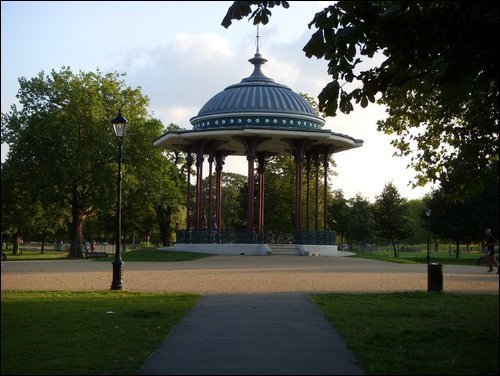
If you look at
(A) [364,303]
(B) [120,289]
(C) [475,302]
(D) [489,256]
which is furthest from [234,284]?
(D) [489,256]

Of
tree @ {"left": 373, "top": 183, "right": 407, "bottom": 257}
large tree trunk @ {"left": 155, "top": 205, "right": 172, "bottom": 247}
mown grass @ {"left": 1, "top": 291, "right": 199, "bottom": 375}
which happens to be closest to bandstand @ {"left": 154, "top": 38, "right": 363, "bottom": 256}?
large tree trunk @ {"left": 155, "top": 205, "right": 172, "bottom": 247}

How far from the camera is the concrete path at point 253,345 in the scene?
7.37m

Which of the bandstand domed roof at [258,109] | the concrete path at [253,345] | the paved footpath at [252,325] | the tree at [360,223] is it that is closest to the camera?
the concrete path at [253,345]

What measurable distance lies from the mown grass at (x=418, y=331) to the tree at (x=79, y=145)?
115 feet

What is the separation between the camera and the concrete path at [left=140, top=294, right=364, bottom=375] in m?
7.37

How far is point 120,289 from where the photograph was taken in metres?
17.6

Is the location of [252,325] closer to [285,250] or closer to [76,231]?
[285,250]

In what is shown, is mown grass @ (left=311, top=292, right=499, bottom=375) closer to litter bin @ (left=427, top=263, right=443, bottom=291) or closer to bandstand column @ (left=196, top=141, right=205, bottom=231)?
litter bin @ (left=427, top=263, right=443, bottom=291)

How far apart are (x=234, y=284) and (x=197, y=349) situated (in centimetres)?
1124

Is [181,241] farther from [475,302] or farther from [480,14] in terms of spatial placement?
[480,14]

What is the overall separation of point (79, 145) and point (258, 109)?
13612 millimetres

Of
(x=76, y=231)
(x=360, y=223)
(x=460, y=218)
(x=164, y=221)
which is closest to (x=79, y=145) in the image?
(x=76, y=231)

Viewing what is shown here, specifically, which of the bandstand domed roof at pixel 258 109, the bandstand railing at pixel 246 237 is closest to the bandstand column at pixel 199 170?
the bandstand domed roof at pixel 258 109

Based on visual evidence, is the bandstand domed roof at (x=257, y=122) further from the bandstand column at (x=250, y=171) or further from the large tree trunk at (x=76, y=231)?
the large tree trunk at (x=76, y=231)
